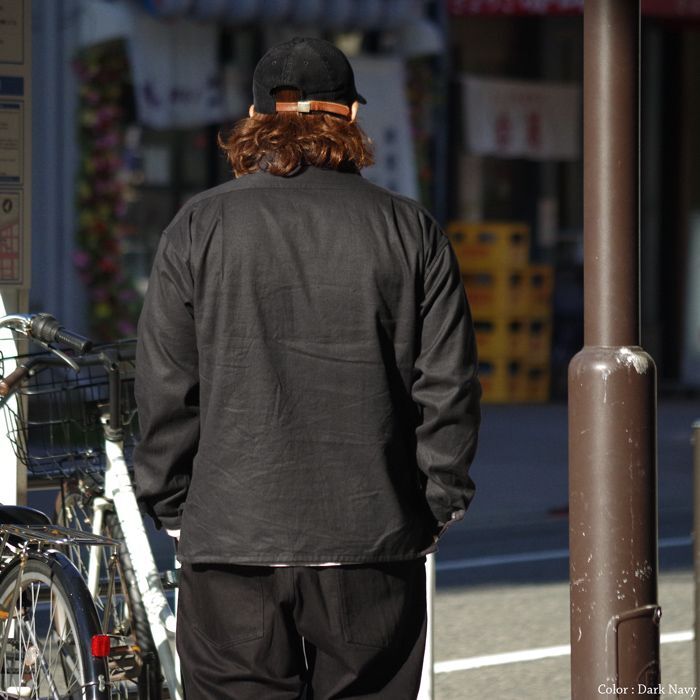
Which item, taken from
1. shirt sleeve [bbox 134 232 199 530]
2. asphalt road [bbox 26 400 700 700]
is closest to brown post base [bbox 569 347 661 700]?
shirt sleeve [bbox 134 232 199 530]

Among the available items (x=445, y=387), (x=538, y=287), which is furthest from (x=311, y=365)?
(x=538, y=287)

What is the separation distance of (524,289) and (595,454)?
11781 millimetres

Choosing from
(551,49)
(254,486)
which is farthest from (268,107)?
(551,49)

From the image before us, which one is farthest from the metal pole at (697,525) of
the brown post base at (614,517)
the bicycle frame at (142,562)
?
the bicycle frame at (142,562)

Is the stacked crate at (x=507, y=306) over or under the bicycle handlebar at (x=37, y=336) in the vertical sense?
under

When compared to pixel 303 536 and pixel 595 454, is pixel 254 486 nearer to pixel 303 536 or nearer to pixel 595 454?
pixel 303 536

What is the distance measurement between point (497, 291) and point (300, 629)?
1225cm

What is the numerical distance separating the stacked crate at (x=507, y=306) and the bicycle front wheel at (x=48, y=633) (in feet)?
37.6

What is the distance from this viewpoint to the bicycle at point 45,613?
3422mm

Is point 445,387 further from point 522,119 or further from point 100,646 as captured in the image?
point 522,119

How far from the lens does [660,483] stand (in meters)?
10.6

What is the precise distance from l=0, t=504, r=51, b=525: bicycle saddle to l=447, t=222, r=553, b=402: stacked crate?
445 inches

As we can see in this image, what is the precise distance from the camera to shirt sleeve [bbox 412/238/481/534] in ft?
9.47

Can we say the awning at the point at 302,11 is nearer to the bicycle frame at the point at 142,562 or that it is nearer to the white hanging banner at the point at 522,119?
the white hanging banner at the point at 522,119
